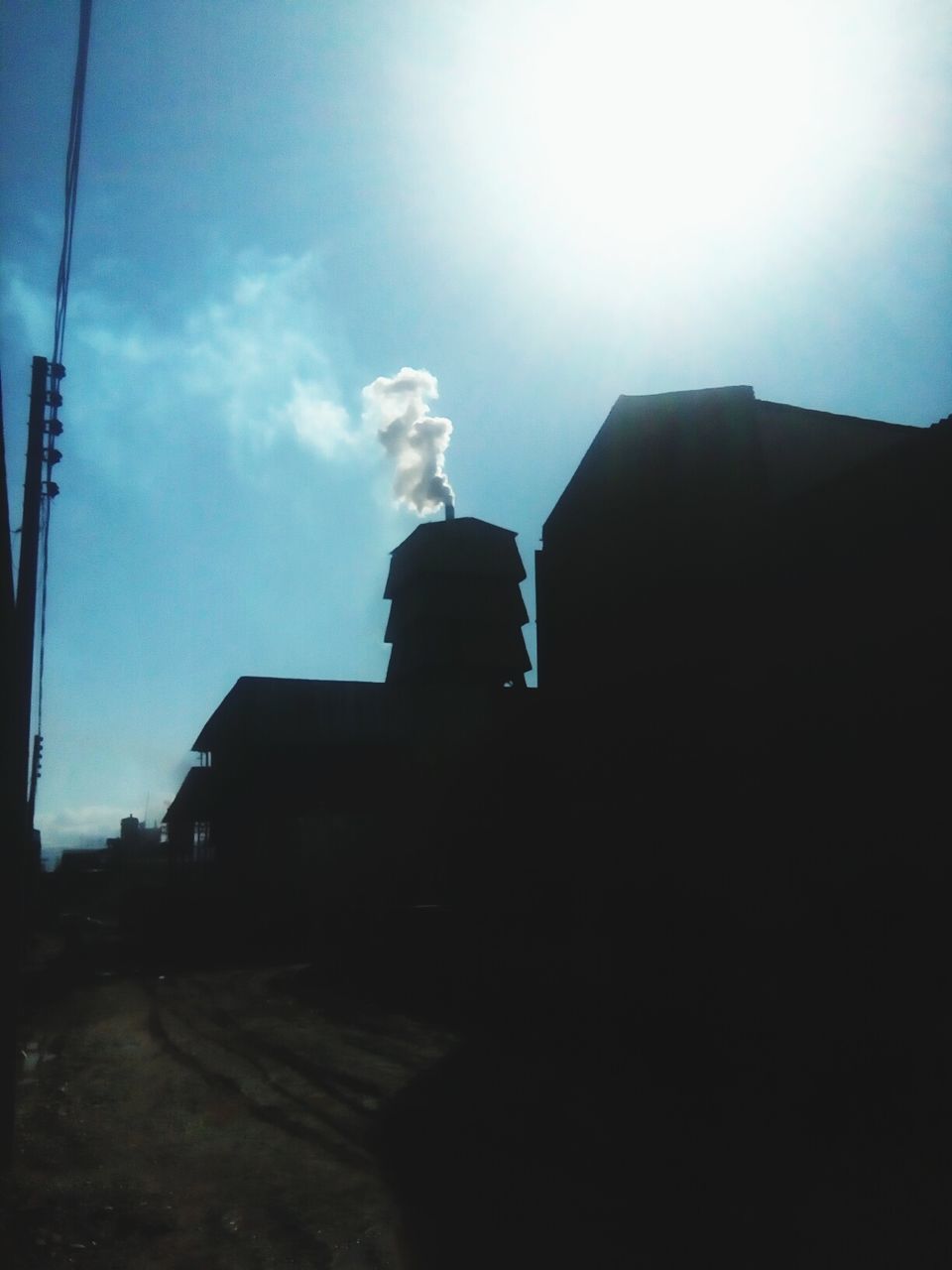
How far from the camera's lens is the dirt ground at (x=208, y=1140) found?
5.66m

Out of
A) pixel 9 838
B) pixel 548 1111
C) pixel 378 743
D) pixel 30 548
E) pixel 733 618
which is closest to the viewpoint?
pixel 9 838

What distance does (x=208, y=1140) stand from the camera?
8.11m

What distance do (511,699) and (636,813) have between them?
8740 millimetres

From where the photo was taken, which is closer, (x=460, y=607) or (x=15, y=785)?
(x=15, y=785)

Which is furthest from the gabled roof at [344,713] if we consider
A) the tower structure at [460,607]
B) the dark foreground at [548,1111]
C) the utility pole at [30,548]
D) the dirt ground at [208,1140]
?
the utility pole at [30,548]

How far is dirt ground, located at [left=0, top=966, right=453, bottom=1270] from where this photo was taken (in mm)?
5664

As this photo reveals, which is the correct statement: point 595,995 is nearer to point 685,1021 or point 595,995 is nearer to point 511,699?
point 685,1021

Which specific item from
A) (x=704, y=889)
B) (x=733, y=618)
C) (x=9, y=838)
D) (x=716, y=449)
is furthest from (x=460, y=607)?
(x=9, y=838)

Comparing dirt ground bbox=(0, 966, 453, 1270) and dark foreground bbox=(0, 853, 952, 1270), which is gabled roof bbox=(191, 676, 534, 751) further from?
dirt ground bbox=(0, 966, 453, 1270)

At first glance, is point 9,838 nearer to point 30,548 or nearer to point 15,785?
point 15,785

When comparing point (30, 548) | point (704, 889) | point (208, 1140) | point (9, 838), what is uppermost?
point (30, 548)

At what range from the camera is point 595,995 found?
1312 cm

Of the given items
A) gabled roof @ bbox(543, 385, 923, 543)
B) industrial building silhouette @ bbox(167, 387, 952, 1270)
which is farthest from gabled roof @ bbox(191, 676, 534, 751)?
gabled roof @ bbox(543, 385, 923, 543)

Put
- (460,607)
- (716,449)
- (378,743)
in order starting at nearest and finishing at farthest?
1. (716,449)
2. (378,743)
3. (460,607)
